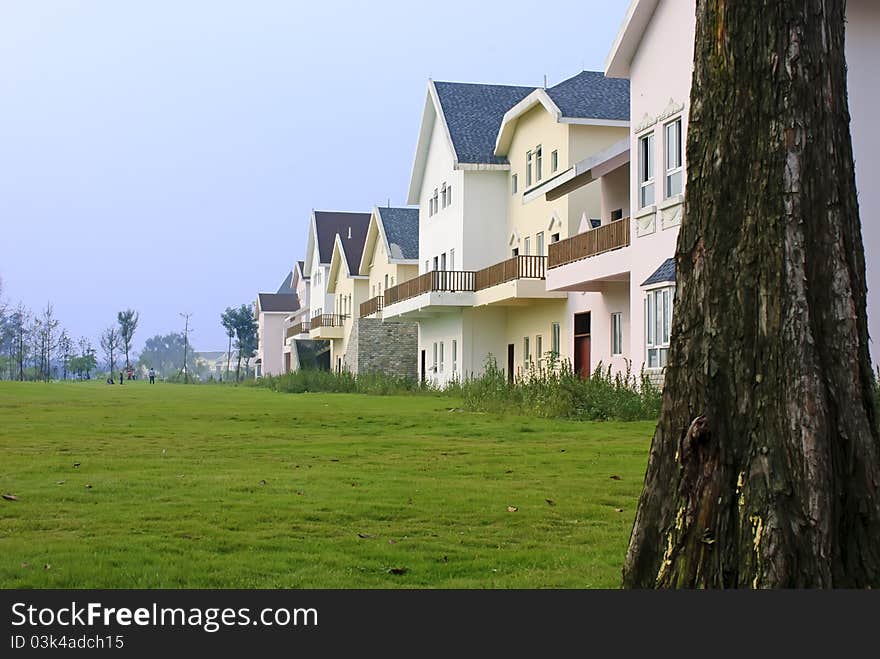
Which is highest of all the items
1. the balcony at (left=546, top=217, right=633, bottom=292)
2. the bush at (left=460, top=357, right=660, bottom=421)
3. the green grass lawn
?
the balcony at (left=546, top=217, right=633, bottom=292)

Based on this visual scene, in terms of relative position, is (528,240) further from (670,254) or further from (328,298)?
(328,298)


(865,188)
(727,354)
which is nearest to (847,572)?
(727,354)

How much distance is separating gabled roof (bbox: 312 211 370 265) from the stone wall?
22.3 m

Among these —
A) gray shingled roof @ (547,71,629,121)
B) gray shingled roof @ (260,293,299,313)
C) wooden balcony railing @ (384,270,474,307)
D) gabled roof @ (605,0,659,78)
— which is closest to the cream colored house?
wooden balcony railing @ (384,270,474,307)

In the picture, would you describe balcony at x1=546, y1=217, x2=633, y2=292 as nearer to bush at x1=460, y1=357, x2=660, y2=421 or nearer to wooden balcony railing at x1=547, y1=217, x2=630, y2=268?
wooden balcony railing at x1=547, y1=217, x2=630, y2=268

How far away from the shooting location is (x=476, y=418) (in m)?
23.2

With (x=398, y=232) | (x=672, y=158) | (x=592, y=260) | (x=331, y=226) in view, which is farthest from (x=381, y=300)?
(x=672, y=158)

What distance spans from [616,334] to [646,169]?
21.2ft

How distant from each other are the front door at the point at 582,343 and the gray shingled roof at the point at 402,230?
23.3 m

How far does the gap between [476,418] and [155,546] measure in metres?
15.7

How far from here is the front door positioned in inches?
1416

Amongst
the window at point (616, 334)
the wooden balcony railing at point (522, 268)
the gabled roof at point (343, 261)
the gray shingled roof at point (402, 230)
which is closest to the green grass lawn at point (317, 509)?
the window at point (616, 334)

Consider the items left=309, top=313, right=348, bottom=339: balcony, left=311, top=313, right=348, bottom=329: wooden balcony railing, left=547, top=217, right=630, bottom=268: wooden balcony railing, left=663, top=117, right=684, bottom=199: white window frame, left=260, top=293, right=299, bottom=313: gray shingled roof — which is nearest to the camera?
left=663, top=117, right=684, bottom=199: white window frame

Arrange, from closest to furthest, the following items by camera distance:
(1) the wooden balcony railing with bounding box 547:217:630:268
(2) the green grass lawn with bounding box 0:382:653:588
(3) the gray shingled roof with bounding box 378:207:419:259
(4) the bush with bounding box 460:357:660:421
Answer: (2) the green grass lawn with bounding box 0:382:653:588 < (4) the bush with bounding box 460:357:660:421 < (1) the wooden balcony railing with bounding box 547:217:630:268 < (3) the gray shingled roof with bounding box 378:207:419:259
